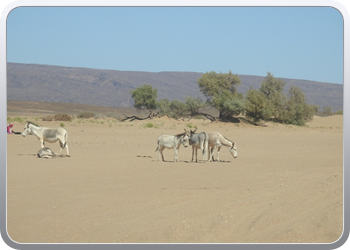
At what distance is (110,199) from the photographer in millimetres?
10570

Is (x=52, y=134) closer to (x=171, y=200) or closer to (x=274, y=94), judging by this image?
(x=171, y=200)

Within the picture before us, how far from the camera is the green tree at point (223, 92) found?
48.3 m

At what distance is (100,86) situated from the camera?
154125 millimetres

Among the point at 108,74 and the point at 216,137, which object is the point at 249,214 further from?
the point at 108,74

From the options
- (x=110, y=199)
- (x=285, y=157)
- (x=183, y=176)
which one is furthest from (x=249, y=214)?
(x=285, y=157)

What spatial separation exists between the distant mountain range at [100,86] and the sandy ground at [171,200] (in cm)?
11159

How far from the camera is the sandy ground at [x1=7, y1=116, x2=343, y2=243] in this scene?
24.4ft

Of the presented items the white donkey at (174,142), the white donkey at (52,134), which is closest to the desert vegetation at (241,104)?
the white donkey at (52,134)

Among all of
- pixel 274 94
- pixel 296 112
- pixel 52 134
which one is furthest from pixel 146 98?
pixel 52 134

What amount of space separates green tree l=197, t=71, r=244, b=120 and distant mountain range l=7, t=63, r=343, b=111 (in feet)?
247

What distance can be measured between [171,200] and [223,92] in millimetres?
41823

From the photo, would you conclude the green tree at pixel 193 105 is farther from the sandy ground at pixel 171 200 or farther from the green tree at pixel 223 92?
the sandy ground at pixel 171 200

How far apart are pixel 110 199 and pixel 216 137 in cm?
851
